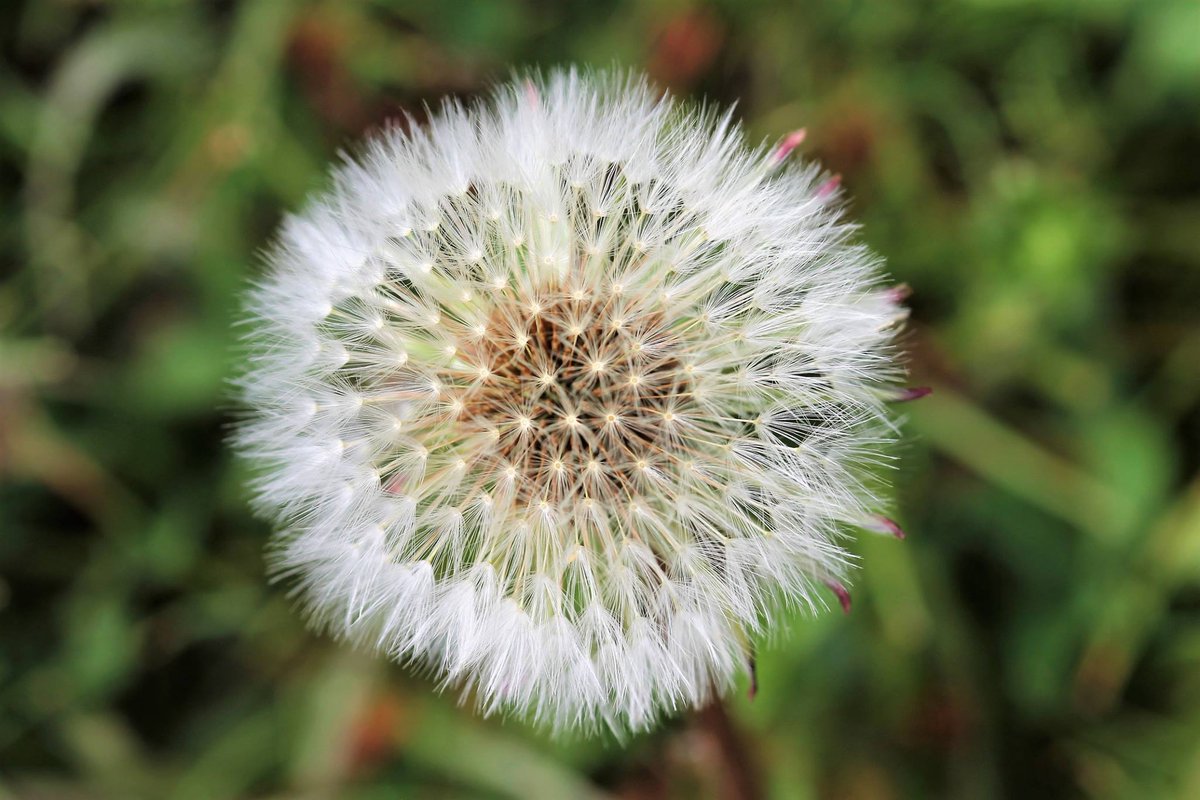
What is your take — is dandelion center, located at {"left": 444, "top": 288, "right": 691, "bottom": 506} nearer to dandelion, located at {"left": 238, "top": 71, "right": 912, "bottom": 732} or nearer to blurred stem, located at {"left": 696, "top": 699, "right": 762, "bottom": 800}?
dandelion, located at {"left": 238, "top": 71, "right": 912, "bottom": 732}

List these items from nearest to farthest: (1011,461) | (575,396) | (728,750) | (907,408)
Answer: (575,396), (728,750), (907,408), (1011,461)

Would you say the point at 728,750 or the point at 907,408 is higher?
the point at 907,408

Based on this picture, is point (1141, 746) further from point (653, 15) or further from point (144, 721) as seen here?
point (144, 721)

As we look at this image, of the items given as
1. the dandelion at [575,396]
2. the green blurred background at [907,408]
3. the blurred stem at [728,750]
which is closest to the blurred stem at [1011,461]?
the green blurred background at [907,408]

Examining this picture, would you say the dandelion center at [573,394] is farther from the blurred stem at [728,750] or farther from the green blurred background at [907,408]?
the green blurred background at [907,408]

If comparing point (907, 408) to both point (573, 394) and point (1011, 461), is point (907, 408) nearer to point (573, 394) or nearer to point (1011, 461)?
point (1011, 461)

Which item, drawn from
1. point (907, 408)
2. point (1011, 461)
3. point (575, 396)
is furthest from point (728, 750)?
point (1011, 461)
